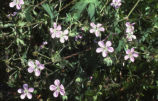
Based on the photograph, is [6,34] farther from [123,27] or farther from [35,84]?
[123,27]

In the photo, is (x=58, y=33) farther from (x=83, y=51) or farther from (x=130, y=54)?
(x=130, y=54)

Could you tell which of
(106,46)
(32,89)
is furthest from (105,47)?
(32,89)

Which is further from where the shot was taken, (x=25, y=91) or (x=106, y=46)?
(x=25, y=91)

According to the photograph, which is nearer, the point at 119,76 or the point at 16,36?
the point at 16,36

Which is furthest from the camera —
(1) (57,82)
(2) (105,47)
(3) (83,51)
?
(3) (83,51)

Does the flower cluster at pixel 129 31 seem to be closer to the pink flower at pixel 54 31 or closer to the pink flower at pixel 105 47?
the pink flower at pixel 105 47

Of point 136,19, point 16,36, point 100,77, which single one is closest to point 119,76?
point 100,77

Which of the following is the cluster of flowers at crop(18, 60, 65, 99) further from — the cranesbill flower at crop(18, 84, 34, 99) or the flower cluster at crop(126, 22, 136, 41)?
the flower cluster at crop(126, 22, 136, 41)

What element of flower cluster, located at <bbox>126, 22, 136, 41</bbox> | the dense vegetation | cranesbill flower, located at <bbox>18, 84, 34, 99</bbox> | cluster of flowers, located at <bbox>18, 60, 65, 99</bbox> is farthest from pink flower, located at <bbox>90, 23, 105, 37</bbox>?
cranesbill flower, located at <bbox>18, 84, 34, 99</bbox>
